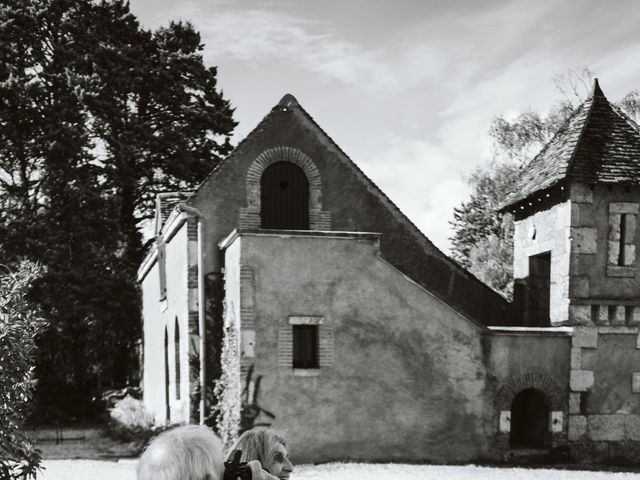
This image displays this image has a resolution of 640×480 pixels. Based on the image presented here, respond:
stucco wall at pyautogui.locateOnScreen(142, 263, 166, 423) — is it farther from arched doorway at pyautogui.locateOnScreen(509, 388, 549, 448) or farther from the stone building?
arched doorway at pyautogui.locateOnScreen(509, 388, 549, 448)

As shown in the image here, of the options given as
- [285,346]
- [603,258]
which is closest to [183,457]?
[285,346]

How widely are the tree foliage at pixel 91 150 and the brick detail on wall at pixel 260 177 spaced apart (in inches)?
423

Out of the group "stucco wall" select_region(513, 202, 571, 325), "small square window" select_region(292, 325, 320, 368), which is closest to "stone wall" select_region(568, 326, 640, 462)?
"stucco wall" select_region(513, 202, 571, 325)

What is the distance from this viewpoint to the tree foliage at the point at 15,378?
7191 millimetres

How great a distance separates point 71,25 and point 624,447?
23.8 metres

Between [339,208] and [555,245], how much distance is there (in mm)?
5086

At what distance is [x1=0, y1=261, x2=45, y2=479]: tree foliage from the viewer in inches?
283

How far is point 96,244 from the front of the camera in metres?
28.5

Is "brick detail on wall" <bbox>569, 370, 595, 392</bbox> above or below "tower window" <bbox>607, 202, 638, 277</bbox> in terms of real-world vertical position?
below

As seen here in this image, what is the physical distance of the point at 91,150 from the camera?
2980 centimetres

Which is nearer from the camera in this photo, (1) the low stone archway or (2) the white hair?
(2) the white hair

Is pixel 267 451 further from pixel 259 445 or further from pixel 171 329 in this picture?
pixel 171 329

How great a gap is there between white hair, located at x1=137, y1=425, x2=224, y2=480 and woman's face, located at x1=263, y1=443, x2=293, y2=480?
620 mm

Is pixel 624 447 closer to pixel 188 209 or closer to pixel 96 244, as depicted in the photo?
pixel 188 209
